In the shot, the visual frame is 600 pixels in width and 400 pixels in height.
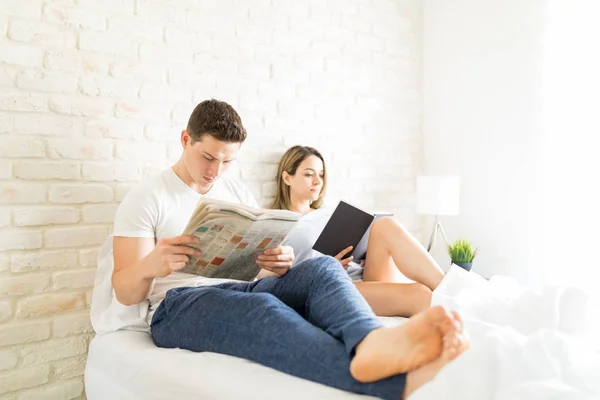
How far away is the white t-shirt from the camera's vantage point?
194cm

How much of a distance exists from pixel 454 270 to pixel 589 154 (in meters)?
1.57

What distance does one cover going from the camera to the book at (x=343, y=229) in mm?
2182

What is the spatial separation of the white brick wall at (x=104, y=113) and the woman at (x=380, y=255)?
113mm

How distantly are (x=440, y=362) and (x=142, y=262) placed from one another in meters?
0.95

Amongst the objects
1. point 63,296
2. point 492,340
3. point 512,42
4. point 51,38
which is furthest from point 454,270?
point 512,42

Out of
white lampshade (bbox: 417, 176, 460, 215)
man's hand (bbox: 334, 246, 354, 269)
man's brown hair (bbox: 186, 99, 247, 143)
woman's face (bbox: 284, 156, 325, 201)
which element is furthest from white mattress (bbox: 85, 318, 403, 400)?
white lampshade (bbox: 417, 176, 460, 215)

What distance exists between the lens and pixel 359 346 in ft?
4.16

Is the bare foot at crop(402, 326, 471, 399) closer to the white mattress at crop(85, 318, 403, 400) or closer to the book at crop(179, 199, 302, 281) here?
the white mattress at crop(85, 318, 403, 400)

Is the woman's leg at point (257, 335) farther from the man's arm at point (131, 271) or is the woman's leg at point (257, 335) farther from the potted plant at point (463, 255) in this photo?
the potted plant at point (463, 255)

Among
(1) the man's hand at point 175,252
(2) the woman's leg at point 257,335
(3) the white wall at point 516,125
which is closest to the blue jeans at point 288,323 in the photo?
(2) the woman's leg at point 257,335

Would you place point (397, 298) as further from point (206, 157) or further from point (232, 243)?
point (206, 157)

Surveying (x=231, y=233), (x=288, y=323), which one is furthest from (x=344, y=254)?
(x=288, y=323)

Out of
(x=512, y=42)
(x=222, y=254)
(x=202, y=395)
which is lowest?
(x=202, y=395)

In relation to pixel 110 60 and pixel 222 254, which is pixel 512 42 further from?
pixel 222 254
